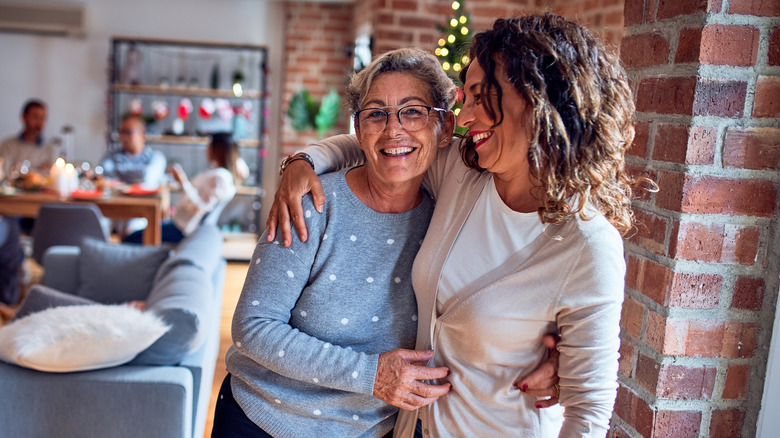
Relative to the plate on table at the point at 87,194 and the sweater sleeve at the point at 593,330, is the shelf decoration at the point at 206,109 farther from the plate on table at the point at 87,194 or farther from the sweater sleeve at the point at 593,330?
the sweater sleeve at the point at 593,330

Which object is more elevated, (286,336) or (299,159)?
(299,159)

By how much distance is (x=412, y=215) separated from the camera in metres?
1.40

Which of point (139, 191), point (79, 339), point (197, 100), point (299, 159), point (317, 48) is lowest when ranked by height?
point (79, 339)

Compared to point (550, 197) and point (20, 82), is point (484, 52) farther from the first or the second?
point (20, 82)

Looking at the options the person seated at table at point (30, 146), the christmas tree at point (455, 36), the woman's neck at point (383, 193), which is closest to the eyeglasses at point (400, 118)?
the woman's neck at point (383, 193)

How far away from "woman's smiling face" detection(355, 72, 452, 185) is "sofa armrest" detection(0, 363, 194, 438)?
3.59 ft

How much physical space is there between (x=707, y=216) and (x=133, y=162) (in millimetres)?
5309

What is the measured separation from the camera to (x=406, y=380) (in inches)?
48.0

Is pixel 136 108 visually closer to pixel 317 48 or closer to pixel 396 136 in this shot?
pixel 317 48

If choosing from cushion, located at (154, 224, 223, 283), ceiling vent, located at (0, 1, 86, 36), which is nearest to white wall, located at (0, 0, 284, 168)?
ceiling vent, located at (0, 1, 86, 36)

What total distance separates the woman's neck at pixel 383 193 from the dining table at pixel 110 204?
3.48 m

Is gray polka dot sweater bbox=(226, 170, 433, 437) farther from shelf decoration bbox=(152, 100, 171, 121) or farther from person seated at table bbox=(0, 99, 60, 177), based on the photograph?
shelf decoration bbox=(152, 100, 171, 121)

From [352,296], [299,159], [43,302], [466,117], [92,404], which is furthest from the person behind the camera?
[43,302]

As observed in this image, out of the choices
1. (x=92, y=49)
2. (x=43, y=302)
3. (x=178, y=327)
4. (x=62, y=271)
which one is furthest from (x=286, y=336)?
(x=92, y=49)
